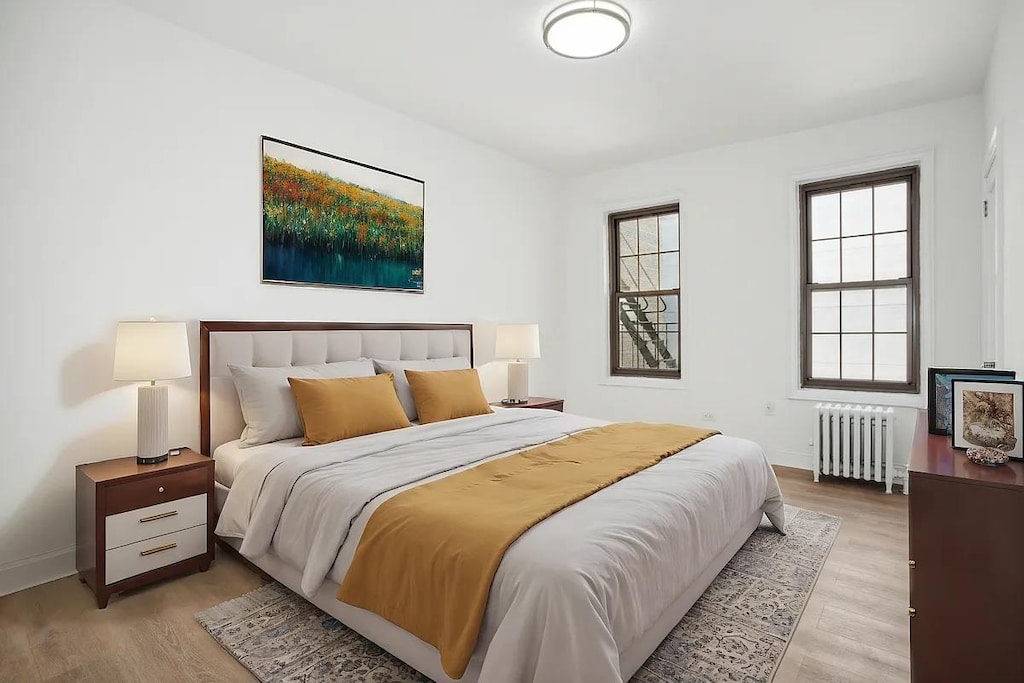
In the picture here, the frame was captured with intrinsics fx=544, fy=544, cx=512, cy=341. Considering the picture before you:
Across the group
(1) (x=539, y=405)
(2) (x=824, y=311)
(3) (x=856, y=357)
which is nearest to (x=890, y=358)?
(3) (x=856, y=357)

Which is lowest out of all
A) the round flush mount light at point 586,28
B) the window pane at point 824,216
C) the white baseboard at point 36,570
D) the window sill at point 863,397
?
the white baseboard at point 36,570

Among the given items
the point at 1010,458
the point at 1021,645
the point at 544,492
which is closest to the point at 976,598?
the point at 1021,645

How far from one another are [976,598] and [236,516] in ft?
9.15

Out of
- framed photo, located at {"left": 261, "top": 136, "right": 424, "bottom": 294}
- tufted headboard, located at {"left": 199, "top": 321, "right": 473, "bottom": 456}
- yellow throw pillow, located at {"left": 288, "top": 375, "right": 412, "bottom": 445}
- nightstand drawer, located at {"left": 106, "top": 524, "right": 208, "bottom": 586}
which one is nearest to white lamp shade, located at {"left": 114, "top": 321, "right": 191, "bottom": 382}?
tufted headboard, located at {"left": 199, "top": 321, "right": 473, "bottom": 456}

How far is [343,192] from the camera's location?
370 cm

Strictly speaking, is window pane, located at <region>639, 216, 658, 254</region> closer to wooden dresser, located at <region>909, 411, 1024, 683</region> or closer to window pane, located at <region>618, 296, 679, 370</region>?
window pane, located at <region>618, 296, 679, 370</region>

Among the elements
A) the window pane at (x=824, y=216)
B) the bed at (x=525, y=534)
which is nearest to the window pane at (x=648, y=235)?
the window pane at (x=824, y=216)

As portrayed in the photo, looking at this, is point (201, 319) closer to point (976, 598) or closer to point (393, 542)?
point (393, 542)

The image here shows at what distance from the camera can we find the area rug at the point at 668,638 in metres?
1.87

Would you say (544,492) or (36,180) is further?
(36,180)

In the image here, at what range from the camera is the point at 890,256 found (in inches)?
166

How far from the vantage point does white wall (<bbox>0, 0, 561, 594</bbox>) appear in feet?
8.04

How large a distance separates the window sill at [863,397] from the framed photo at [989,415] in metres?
2.56

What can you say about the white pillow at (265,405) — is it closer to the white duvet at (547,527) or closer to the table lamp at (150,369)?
the white duvet at (547,527)
